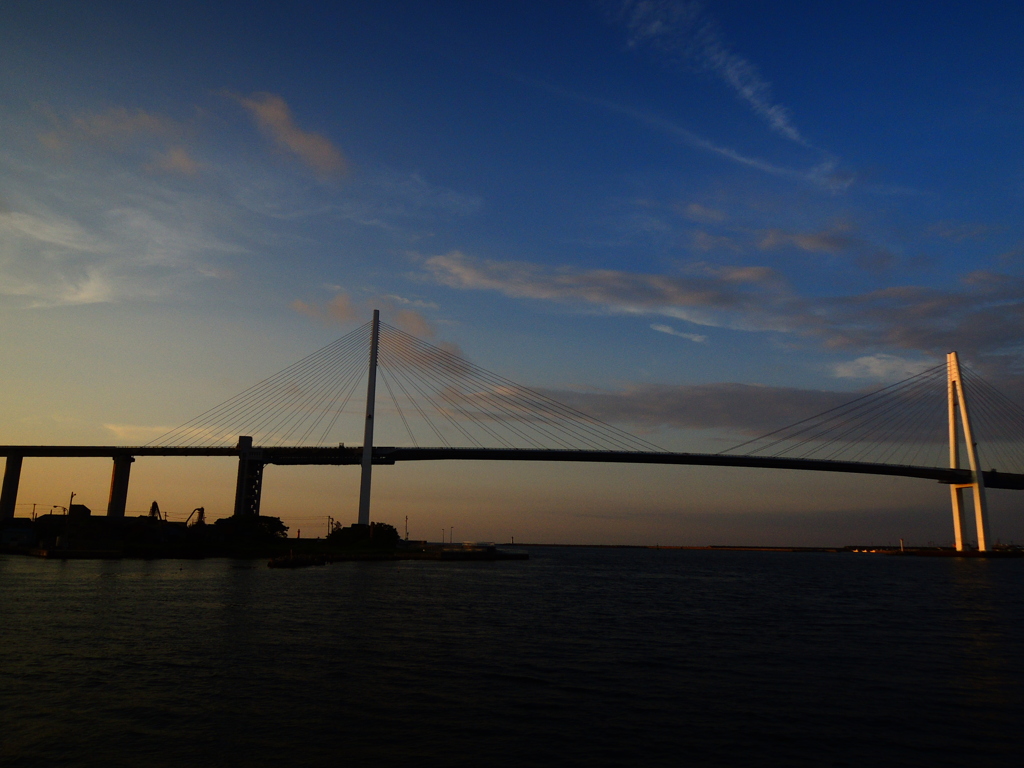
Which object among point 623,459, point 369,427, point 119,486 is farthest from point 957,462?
point 119,486

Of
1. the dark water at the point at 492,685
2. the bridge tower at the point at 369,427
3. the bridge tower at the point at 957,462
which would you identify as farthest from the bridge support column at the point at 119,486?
the bridge tower at the point at 957,462

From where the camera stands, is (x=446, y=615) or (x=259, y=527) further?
(x=259, y=527)

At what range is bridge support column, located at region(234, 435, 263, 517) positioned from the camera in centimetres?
11150

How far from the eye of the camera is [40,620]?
2922 cm

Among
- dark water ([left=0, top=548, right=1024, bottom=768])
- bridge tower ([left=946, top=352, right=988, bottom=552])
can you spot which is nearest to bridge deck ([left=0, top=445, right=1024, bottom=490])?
bridge tower ([left=946, top=352, right=988, bottom=552])

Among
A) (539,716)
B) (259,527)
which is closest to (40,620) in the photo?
(539,716)

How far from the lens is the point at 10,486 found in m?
112

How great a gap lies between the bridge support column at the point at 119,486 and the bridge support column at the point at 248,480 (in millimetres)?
17737

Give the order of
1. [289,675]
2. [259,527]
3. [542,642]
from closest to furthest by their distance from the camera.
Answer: [289,675], [542,642], [259,527]

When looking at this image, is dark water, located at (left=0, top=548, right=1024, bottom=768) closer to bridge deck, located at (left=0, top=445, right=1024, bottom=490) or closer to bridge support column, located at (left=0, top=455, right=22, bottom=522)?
bridge deck, located at (left=0, top=445, right=1024, bottom=490)

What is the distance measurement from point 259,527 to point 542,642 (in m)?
99.6

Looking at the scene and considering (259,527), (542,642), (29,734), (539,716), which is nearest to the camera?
(29,734)

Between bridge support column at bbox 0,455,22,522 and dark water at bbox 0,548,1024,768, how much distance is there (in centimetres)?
9075

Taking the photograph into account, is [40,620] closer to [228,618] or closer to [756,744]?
[228,618]
